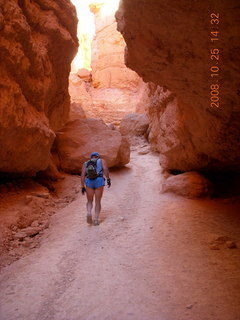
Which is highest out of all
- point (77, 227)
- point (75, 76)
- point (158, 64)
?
point (75, 76)

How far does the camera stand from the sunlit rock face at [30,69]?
5.11m

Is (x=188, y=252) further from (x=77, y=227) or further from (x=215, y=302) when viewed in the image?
(x=77, y=227)

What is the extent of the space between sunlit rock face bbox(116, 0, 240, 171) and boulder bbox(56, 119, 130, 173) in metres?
3.16

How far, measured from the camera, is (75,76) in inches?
981

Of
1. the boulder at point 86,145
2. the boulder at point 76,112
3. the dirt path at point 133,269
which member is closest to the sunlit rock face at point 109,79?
the boulder at point 76,112

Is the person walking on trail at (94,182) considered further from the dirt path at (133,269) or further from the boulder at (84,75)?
the boulder at (84,75)

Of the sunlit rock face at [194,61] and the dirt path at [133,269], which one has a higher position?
the sunlit rock face at [194,61]

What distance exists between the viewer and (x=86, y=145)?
9273 mm

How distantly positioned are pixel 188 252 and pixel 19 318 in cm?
242

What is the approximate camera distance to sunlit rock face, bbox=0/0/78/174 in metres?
5.11

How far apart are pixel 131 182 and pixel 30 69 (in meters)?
4.37

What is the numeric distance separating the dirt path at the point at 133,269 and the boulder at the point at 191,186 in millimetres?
303

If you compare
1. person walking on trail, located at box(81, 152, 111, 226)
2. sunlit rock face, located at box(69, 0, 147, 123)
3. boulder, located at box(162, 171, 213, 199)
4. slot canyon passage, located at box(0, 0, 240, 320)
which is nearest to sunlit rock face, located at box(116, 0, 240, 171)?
slot canyon passage, located at box(0, 0, 240, 320)

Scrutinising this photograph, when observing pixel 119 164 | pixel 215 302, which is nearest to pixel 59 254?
pixel 215 302
